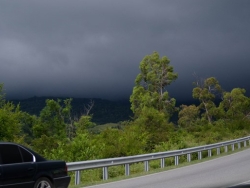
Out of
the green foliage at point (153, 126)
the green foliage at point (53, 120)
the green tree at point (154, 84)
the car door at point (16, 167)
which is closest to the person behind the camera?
the car door at point (16, 167)

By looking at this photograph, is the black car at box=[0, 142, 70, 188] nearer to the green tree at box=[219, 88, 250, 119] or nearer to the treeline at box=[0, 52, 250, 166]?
the treeline at box=[0, 52, 250, 166]

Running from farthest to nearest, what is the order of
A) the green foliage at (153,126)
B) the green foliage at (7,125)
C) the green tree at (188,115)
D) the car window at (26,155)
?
the green tree at (188,115)
the green foliage at (7,125)
the green foliage at (153,126)
the car window at (26,155)

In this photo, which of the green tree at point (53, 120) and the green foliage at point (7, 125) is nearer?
the green foliage at point (7, 125)

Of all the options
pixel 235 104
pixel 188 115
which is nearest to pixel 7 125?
pixel 188 115

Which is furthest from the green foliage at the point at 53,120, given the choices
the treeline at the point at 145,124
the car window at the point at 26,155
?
the car window at the point at 26,155

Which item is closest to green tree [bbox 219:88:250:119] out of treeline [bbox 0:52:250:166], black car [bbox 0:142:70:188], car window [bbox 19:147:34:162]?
treeline [bbox 0:52:250:166]

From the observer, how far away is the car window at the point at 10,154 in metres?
10.4

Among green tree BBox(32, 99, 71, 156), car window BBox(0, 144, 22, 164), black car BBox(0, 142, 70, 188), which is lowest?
green tree BBox(32, 99, 71, 156)

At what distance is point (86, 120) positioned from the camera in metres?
71.6

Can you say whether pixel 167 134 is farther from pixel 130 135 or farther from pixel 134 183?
pixel 134 183

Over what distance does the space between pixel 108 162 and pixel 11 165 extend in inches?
334

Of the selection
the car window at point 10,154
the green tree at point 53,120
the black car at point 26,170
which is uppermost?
the car window at point 10,154

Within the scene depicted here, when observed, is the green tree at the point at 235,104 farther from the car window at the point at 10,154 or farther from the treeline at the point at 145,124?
the car window at the point at 10,154

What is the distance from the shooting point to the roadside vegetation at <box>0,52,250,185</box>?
31.5 meters
